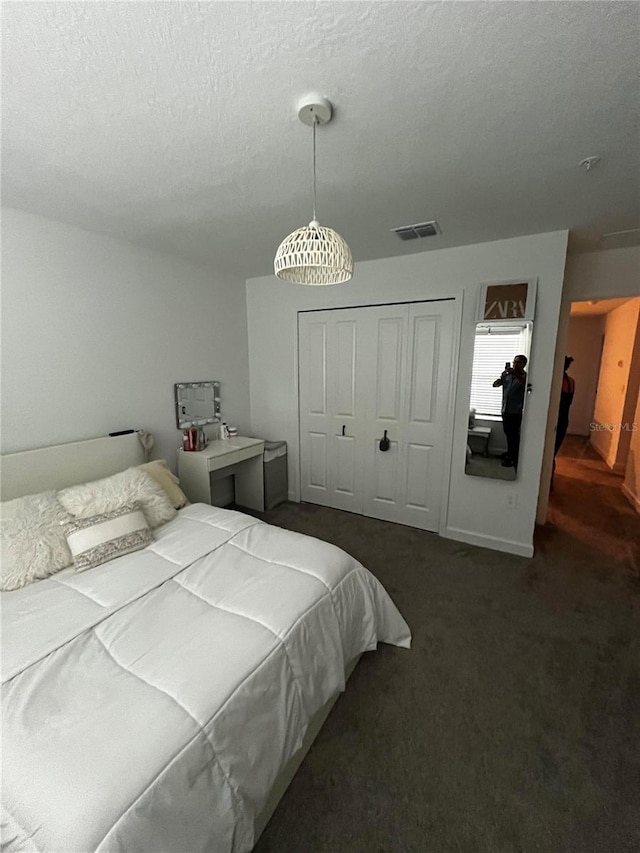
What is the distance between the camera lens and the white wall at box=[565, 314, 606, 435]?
6230mm

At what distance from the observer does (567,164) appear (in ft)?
5.22

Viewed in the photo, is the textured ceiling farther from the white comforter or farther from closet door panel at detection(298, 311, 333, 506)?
the white comforter

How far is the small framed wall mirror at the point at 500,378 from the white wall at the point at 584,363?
4862 mm

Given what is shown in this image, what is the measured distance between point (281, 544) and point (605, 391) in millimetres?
6117

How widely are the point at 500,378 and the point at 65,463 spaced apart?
126 inches

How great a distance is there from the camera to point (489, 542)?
9.59ft

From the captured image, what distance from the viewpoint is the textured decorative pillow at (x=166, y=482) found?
2426 millimetres


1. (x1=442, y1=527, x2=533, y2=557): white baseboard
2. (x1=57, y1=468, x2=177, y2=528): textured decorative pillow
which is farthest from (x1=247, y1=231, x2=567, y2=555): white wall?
(x1=57, y1=468, x2=177, y2=528): textured decorative pillow

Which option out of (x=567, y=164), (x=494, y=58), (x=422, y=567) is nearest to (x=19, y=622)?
(x=422, y=567)

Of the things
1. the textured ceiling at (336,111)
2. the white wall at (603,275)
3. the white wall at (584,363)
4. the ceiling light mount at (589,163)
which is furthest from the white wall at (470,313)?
the white wall at (584,363)

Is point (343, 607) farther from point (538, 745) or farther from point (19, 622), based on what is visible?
point (19, 622)

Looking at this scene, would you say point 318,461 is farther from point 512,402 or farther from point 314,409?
point 512,402

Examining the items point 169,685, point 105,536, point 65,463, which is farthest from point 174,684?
point 65,463
